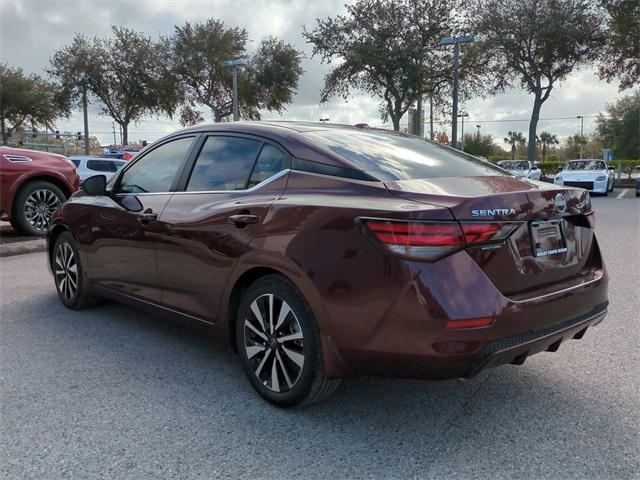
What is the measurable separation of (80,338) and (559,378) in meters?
3.35

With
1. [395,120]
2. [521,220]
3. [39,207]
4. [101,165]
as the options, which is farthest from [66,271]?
[395,120]

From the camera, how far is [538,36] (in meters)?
27.0

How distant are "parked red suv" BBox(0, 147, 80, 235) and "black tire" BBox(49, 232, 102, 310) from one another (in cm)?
369

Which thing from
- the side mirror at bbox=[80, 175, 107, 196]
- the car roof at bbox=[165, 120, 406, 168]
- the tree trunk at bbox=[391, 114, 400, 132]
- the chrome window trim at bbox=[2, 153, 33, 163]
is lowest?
the side mirror at bbox=[80, 175, 107, 196]

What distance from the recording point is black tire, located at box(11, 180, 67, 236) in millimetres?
8359

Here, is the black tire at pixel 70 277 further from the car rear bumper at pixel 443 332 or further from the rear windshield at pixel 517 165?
the rear windshield at pixel 517 165

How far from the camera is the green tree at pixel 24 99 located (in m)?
38.4

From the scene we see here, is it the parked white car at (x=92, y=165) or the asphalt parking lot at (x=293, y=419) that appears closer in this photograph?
the asphalt parking lot at (x=293, y=419)

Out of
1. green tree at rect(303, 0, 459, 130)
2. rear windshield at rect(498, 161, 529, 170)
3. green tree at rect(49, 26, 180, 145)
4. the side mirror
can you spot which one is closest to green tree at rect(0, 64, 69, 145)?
green tree at rect(49, 26, 180, 145)

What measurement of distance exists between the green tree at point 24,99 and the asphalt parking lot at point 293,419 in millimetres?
38167

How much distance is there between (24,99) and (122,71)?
10287mm

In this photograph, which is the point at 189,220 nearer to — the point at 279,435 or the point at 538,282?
the point at 279,435

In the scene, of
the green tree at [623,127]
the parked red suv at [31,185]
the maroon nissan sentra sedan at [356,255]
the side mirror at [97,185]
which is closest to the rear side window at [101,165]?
the parked red suv at [31,185]

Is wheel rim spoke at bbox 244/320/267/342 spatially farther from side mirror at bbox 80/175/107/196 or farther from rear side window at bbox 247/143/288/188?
side mirror at bbox 80/175/107/196
